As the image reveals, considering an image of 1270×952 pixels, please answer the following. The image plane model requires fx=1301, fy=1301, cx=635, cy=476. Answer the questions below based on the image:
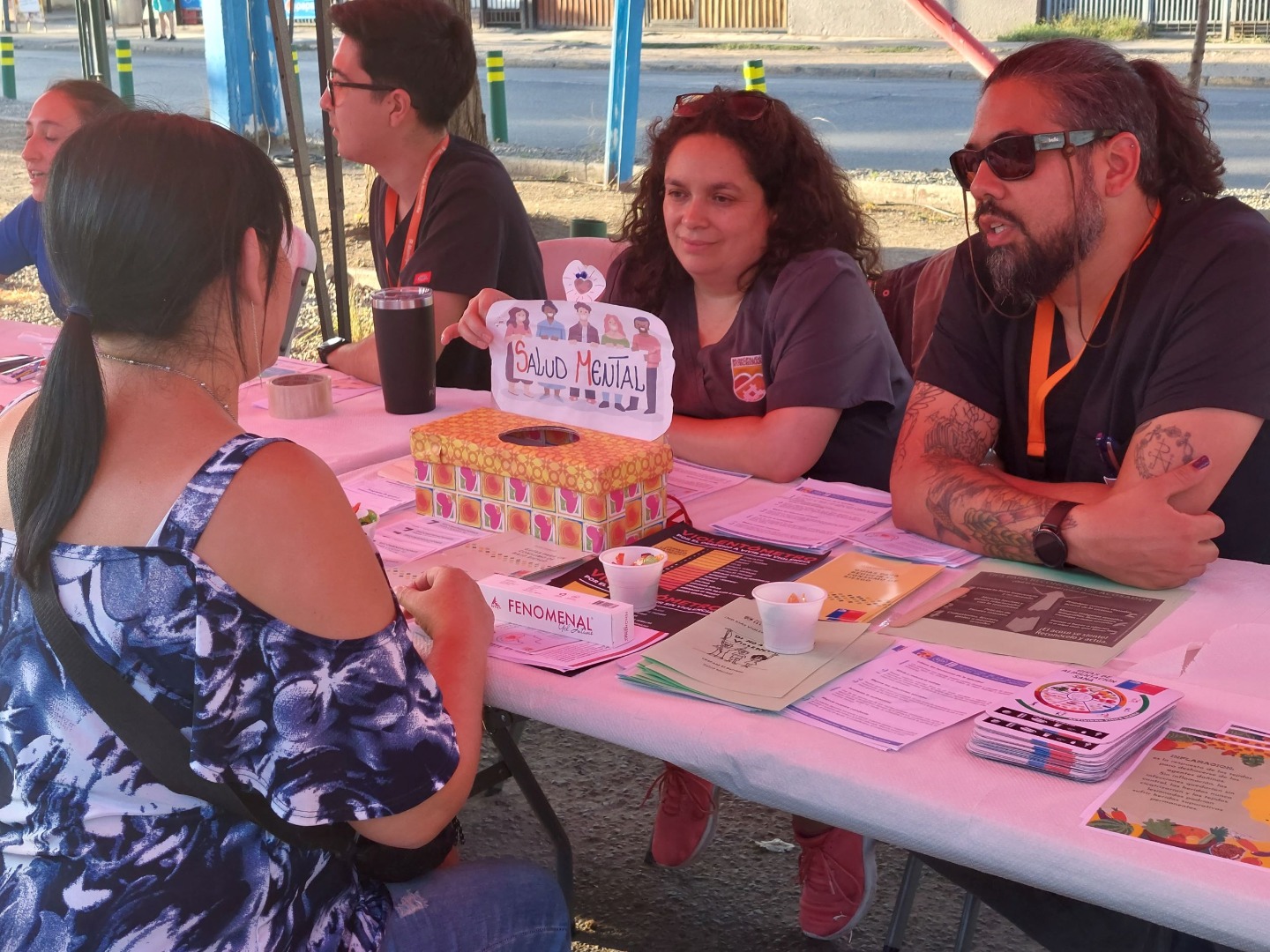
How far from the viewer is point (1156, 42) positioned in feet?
63.7

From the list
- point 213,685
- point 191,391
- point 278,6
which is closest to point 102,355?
point 191,391

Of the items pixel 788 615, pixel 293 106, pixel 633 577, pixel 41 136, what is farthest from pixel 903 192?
pixel 788 615

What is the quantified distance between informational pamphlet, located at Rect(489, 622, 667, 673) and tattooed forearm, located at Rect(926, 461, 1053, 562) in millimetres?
596

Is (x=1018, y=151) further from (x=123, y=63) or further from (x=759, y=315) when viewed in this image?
(x=123, y=63)

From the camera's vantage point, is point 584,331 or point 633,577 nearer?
point 633,577

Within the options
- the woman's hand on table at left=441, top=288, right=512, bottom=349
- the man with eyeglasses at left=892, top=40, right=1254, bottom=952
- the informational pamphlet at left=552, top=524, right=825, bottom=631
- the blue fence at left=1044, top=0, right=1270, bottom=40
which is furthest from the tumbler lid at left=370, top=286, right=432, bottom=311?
the blue fence at left=1044, top=0, right=1270, bottom=40

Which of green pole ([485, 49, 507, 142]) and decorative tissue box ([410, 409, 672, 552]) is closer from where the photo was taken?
decorative tissue box ([410, 409, 672, 552])

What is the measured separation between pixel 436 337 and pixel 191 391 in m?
1.92

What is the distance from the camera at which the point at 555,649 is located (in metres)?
1.67

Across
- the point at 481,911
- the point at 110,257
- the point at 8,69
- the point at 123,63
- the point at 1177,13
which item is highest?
the point at 1177,13

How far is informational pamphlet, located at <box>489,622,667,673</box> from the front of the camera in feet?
5.33

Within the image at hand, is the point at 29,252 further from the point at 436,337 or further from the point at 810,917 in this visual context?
the point at 810,917

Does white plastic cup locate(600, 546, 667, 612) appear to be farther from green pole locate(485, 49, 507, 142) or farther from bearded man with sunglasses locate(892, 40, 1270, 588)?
green pole locate(485, 49, 507, 142)

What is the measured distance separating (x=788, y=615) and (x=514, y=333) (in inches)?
38.0
